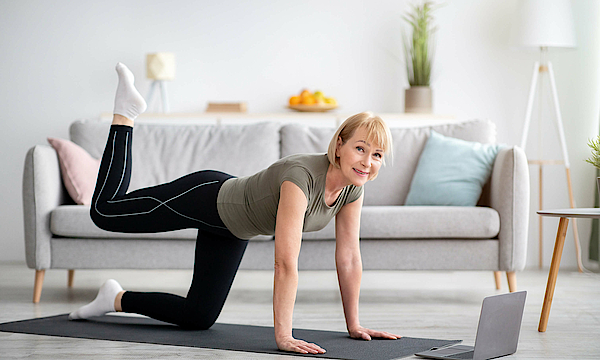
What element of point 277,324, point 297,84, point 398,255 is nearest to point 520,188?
point 398,255

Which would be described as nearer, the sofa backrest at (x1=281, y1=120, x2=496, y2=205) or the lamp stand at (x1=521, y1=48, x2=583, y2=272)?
the sofa backrest at (x1=281, y1=120, x2=496, y2=205)

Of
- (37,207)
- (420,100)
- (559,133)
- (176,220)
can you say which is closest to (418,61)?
(420,100)

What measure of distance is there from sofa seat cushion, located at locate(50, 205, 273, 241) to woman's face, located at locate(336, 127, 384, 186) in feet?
3.86

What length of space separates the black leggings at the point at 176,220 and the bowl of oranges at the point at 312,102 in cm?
216

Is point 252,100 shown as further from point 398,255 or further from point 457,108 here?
point 398,255

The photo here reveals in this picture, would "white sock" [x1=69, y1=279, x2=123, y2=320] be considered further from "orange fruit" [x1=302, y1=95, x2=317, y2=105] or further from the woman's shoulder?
"orange fruit" [x1=302, y1=95, x2=317, y2=105]

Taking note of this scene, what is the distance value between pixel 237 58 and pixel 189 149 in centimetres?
131

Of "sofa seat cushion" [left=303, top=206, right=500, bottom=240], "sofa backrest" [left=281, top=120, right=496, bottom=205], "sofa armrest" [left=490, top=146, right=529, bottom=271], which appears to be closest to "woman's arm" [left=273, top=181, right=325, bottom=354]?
"sofa seat cushion" [left=303, top=206, right=500, bottom=240]

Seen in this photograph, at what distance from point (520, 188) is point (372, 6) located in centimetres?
222

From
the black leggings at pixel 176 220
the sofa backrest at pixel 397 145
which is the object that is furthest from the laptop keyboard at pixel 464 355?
the sofa backrest at pixel 397 145

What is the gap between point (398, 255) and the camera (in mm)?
3074

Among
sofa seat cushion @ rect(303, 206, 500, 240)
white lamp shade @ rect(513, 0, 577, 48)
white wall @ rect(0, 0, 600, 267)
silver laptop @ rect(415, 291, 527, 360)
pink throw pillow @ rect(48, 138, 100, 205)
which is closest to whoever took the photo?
silver laptop @ rect(415, 291, 527, 360)

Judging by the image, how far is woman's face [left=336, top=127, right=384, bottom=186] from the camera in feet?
6.56

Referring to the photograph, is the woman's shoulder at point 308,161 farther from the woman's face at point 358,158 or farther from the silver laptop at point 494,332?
the silver laptop at point 494,332
